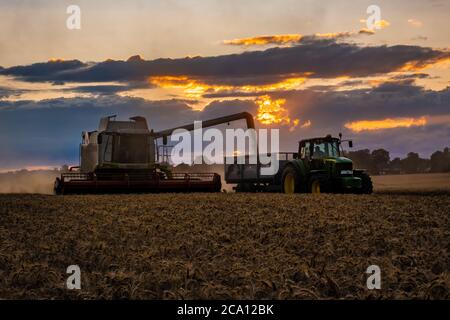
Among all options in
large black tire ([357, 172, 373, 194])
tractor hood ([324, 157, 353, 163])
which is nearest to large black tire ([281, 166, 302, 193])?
tractor hood ([324, 157, 353, 163])

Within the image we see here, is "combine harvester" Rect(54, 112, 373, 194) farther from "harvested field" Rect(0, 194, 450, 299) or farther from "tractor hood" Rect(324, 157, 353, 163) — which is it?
"harvested field" Rect(0, 194, 450, 299)

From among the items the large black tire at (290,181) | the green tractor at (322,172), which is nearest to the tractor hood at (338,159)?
the green tractor at (322,172)

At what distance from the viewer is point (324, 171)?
27984 mm

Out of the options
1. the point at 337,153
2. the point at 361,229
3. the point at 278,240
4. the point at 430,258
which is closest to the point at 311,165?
the point at 337,153

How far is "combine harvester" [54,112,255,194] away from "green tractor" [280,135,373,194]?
5635 mm

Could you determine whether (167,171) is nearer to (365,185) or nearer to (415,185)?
(365,185)

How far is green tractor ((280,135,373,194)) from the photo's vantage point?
27.7 m

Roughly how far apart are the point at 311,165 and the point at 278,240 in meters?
16.6

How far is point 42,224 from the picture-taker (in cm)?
1603

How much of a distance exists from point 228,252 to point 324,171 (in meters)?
17.6

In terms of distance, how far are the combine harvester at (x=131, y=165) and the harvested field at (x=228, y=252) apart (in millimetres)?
12228

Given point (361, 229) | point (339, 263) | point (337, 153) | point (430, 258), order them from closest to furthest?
point (339, 263)
point (430, 258)
point (361, 229)
point (337, 153)

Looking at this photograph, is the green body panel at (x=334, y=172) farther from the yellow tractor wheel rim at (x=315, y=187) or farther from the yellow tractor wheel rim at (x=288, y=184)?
the yellow tractor wheel rim at (x=288, y=184)
